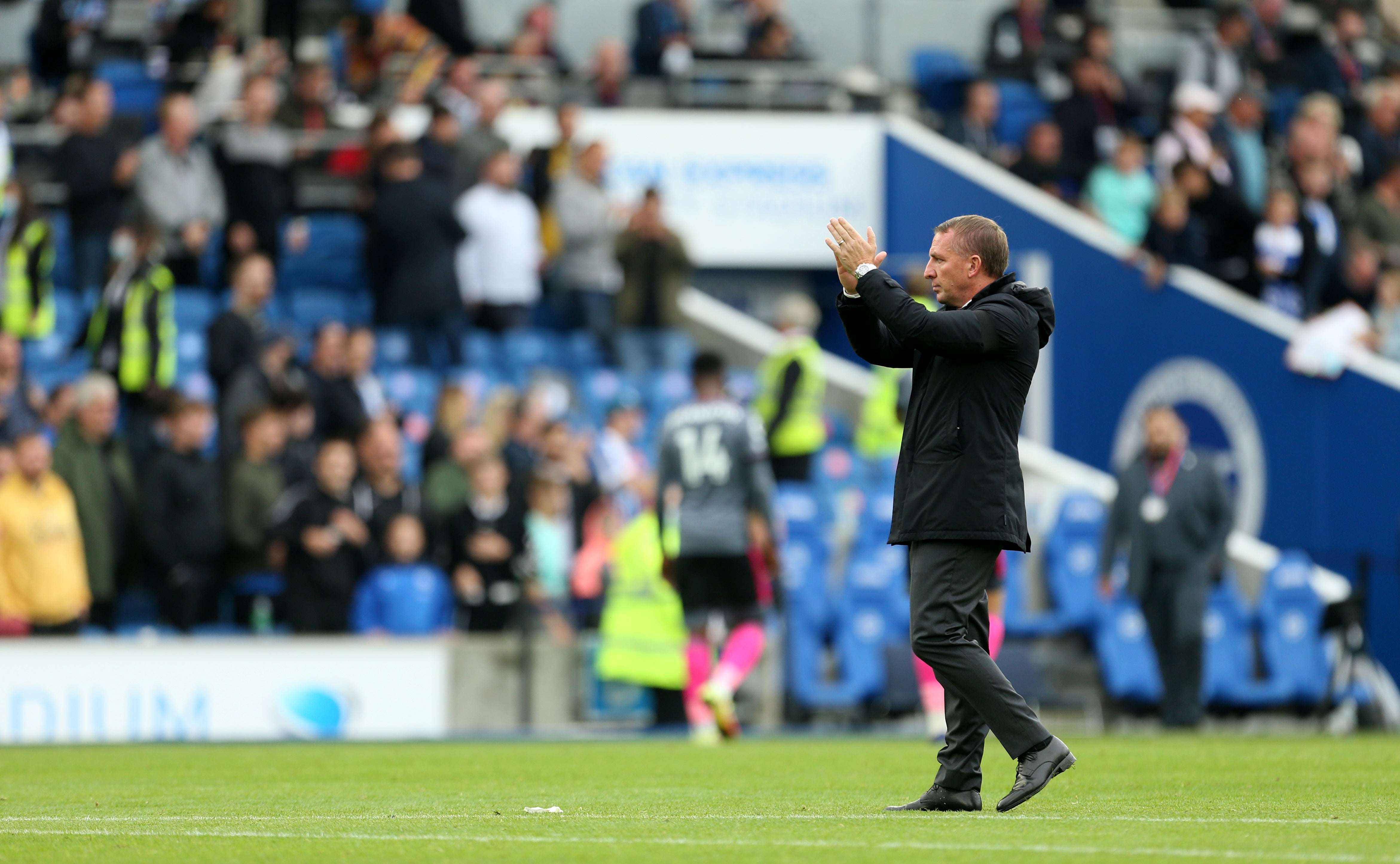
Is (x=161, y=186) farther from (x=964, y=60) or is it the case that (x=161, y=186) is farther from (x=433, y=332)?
(x=964, y=60)

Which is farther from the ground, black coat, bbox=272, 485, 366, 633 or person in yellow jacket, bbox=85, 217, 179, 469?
person in yellow jacket, bbox=85, 217, 179, 469

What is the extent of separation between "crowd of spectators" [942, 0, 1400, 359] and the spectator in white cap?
2cm

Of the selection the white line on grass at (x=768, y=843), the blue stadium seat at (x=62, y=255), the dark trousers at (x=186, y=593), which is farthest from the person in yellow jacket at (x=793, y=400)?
the white line on grass at (x=768, y=843)

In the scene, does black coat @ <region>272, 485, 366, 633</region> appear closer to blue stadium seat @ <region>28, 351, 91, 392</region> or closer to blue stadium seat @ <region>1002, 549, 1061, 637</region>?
blue stadium seat @ <region>28, 351, 91, 392</region>

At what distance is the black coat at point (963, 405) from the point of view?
7.21 m

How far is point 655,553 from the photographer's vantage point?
14.9m

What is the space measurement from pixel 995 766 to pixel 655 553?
507 centimetres

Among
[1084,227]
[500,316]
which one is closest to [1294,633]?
[1084,227]

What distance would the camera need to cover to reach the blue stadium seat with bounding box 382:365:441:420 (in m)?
A: 17.8

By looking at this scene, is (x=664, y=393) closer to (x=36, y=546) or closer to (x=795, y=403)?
(x=795, y=403)

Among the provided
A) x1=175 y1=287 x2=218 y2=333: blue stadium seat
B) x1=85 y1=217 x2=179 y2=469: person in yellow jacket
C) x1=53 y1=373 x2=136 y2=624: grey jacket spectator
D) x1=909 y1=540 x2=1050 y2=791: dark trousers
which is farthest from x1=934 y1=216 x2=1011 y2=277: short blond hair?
x1=175 y1=287 x2=218 y2=333: blue stadium seat

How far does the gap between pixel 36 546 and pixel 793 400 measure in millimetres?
5739

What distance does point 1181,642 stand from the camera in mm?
15266

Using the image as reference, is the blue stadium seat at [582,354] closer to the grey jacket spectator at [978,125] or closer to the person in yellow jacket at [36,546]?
the grey jacket spectator at [978,125]
